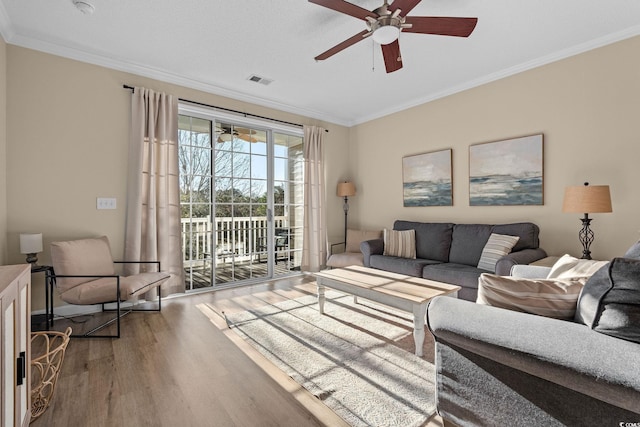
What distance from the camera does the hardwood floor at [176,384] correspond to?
1627mm

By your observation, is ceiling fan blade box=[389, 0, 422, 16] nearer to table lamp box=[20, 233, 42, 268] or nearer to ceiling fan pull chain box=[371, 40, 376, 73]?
ceiling fan pull chain box=[371, 40, 376, 73]

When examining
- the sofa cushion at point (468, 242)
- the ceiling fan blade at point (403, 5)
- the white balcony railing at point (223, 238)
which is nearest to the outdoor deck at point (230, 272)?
Answer: the white balcony railing at point (223, 238)

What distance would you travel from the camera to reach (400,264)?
3.81 metres

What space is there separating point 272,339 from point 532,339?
6.57 feet

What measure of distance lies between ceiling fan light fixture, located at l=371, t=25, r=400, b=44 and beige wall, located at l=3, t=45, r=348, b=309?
284cm

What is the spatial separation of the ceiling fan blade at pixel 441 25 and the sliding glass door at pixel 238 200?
2.90 m

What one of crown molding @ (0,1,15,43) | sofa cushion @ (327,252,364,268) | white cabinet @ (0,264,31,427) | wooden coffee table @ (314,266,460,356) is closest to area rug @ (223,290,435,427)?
wooden coffee table @ (314,266,460,356)

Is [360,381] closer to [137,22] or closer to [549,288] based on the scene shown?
[549,288]

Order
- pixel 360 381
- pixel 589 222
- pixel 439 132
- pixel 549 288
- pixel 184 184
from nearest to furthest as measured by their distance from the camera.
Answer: pixel 549 288 → pixel 360 381 → pixel 589 222 → pixel 184 184 → pixel 439 132

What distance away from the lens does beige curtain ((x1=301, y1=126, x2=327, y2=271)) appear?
16.9 ft

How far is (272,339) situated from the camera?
102 inches

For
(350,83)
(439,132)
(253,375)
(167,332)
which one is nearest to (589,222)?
(439,132)

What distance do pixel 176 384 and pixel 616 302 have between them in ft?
7.41

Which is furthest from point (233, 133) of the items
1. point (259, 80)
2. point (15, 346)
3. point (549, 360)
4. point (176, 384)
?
point (549, 360)
